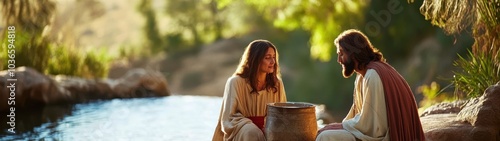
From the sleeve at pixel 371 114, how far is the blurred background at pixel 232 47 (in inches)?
87.7

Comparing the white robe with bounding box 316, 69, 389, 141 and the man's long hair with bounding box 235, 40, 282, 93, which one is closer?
the white robe with bounding box 316, 69, 389, 141

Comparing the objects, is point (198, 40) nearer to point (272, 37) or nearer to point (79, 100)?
point (272, 37)

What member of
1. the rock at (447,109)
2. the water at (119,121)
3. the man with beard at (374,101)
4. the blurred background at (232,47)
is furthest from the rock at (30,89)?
the man with beard at (374,101)

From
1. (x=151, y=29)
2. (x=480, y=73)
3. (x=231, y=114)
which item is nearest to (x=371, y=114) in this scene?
(x=231, y=114)

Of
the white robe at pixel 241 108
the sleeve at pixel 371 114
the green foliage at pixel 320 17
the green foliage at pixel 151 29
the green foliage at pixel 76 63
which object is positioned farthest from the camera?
the green foliage at pixel 151 29

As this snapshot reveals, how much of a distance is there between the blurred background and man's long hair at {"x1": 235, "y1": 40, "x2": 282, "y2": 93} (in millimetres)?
2217

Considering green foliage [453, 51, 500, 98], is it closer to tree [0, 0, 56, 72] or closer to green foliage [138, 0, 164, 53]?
tree [0, 0, 56, 72]

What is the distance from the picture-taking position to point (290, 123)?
432 centimetres

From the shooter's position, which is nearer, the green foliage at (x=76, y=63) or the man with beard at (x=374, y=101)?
the man with beard at (x=374, y=101)

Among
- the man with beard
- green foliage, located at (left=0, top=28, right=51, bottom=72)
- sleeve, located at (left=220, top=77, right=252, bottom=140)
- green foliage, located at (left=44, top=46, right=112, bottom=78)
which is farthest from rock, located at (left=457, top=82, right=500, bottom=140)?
green foliage, located at (left=44, top=46, right=112, bottom=78)

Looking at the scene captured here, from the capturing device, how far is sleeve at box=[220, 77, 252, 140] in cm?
454

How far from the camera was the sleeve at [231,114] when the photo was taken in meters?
4.54

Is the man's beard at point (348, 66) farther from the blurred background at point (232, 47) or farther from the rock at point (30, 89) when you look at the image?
the rock at point (30, 89)

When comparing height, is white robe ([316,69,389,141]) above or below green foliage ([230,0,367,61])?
below
